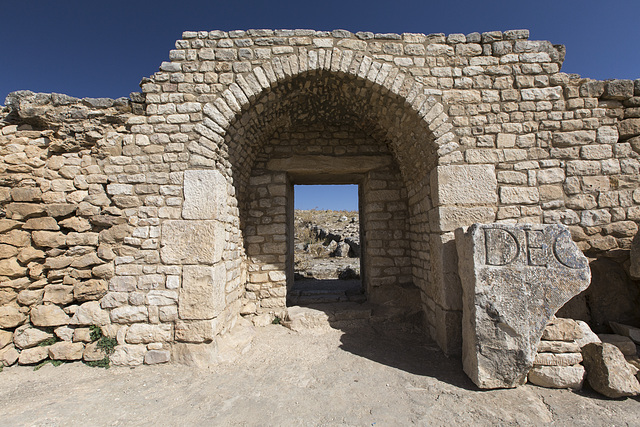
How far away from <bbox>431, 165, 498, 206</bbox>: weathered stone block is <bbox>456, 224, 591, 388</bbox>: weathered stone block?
769 millimetres

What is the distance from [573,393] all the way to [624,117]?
3384 millimetres

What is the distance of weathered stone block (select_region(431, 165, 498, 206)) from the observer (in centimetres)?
360

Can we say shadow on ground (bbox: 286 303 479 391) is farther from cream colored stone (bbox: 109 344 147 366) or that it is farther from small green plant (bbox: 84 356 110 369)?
small green plant (bbox: 84 356 110 369)

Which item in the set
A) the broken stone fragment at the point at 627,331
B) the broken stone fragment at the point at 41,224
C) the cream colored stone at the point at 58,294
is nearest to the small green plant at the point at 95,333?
the cream colored stone at the point at 58,294

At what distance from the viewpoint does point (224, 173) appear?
3953mm

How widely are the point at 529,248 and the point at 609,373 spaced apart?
1229 mm

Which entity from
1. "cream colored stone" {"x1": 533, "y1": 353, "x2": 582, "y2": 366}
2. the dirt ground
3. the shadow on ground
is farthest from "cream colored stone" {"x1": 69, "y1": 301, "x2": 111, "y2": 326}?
"cream colored stone" {"x1": 533, "y1": 353, "x2": 582, "y2": 366}

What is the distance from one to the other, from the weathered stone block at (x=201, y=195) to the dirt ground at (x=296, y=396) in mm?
1753

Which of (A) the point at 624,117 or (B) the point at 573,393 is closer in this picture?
(B) the point at 573,393

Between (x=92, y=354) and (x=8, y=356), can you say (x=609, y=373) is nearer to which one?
(x=92, y=354)

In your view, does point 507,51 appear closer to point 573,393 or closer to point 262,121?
point 262,121

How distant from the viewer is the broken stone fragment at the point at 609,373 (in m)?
2.59

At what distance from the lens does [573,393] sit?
271 cm

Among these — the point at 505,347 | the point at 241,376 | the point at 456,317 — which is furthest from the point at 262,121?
the point at 505,347
